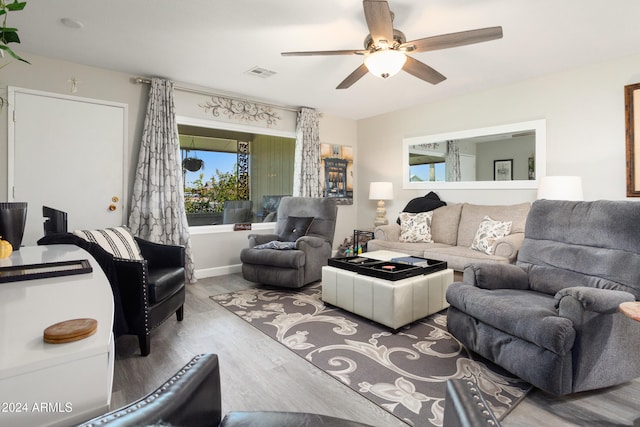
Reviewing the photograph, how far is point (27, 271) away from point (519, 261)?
9.83ft

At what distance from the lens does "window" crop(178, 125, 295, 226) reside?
15.2 feet

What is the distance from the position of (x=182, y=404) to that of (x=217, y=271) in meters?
3.99

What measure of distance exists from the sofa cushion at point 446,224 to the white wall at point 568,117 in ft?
0.99

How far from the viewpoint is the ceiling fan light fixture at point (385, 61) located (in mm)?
2508

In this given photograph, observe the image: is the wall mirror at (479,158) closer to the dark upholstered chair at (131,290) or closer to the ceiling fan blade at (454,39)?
the ceiling fan blade at (454,39)

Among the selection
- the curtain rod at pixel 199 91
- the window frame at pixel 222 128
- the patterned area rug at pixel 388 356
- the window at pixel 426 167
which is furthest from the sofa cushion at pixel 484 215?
the curtain rod at pixel 199 91

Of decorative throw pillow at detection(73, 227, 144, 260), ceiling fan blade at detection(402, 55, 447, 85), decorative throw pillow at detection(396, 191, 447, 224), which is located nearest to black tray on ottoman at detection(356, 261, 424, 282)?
ceiling fan blade at detection(402, 55, 447, 85)

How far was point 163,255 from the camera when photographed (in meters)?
2.96

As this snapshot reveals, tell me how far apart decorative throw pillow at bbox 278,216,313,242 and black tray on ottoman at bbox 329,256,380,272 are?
1.05 meters

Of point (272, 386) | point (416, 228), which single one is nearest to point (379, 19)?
point (272, 386)

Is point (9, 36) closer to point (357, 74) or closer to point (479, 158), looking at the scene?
point (357, 74)

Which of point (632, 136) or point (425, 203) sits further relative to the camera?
point (425, 203)

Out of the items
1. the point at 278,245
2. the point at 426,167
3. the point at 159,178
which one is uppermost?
the point at 426,167

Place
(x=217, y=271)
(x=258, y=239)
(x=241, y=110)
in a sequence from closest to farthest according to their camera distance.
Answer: (x=258, y=239), (x=217, y=271), (x=241, y=110)
